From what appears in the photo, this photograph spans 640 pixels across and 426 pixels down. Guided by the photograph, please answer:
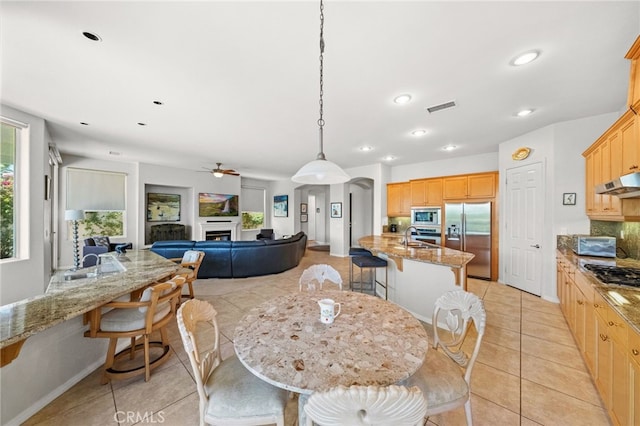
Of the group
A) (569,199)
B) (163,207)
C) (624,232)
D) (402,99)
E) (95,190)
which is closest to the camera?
(402,99)

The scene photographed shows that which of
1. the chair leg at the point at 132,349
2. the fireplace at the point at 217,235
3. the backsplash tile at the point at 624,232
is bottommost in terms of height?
the chair leg at the point at 132,349

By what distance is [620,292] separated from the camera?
1664 millimetres

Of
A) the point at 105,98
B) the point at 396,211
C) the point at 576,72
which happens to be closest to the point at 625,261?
the point at 576,72

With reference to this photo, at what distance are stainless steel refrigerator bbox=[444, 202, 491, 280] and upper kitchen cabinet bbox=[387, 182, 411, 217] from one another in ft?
3.46

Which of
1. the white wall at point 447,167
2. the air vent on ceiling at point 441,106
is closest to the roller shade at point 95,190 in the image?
the white wall at point 447,167

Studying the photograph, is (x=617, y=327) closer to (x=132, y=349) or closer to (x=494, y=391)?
(x=494, y=391)

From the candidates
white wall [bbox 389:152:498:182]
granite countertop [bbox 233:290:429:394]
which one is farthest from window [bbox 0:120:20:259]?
white wall [bbox 389:152:498:182]

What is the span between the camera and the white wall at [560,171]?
3.35 meters

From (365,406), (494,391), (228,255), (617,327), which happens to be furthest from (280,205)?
(365,406)

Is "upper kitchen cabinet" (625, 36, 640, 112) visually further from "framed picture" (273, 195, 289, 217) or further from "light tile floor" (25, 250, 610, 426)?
"framed picture" (273, 195, 289, 217)

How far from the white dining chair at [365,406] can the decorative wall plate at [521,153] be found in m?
4.70

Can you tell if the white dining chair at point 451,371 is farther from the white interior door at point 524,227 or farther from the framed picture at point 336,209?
the framed picture at point 336,209

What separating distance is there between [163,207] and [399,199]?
23.1 ft

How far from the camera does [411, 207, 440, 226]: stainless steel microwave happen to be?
18.1ft
